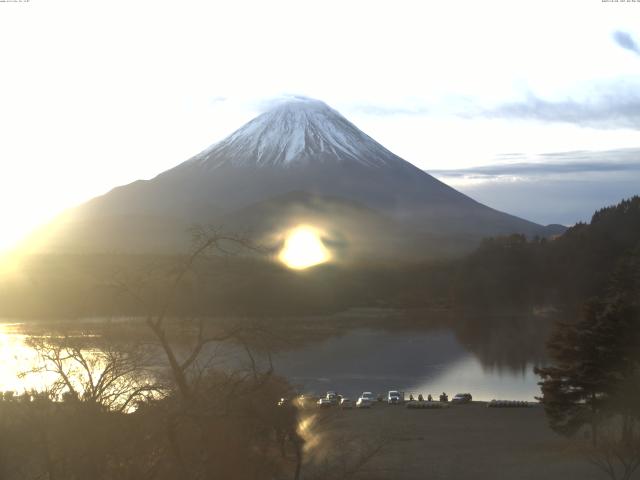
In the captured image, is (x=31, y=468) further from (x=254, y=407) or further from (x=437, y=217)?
(x=437, y=217)

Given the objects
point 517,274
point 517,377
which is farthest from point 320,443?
point 517,274

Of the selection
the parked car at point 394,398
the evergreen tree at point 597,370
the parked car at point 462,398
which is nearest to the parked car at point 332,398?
the parked car at point 394,398

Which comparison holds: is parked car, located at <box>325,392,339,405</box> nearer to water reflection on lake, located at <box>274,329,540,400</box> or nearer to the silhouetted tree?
water reflection on lake, located at <box>274,329,540,400</box>

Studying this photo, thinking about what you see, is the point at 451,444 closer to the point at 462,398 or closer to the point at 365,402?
the point at 365,402

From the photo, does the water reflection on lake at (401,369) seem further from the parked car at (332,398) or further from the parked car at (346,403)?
the parked car at (346,403)

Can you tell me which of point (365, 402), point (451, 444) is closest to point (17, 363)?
point (451, 444)

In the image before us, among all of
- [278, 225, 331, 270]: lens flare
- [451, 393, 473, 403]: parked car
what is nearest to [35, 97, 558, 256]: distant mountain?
[278, 225, 331, 270]: lens flare
